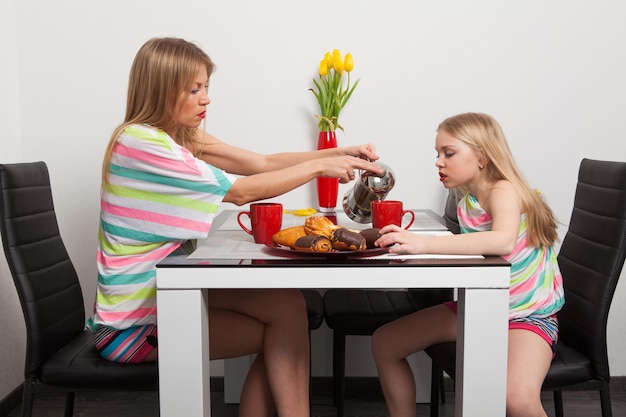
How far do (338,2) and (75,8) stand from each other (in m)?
0.93

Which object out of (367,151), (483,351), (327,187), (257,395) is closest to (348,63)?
(327,187)

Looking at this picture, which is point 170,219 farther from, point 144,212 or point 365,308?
point 365,308

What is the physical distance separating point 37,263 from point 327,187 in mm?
989

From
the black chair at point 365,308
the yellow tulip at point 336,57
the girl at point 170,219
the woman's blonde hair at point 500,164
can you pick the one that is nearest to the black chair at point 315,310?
the black chair at point 365,308

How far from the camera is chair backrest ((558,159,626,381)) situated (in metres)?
1.75

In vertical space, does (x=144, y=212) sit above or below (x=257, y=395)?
above

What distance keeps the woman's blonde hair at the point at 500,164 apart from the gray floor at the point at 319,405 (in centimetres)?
97

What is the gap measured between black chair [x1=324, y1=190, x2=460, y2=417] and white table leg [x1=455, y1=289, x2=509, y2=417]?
68cm

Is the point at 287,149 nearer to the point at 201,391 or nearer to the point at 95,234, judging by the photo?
the point at 95,234

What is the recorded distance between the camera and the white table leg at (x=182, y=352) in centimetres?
145

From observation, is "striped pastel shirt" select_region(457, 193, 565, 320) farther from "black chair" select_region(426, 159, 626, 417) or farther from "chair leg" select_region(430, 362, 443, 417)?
"chair leg" select_region(430, 362, 443, 417)

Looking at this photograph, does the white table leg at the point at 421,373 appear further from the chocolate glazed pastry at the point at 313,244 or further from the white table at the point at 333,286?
the chocolate glazed pastry at the point at 313,244

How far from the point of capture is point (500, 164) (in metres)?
1.83

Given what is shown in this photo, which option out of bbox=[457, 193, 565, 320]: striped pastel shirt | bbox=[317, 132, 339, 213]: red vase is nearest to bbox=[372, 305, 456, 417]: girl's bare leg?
bbox=[457, 193, 565, 320]: striped pastel shirt
